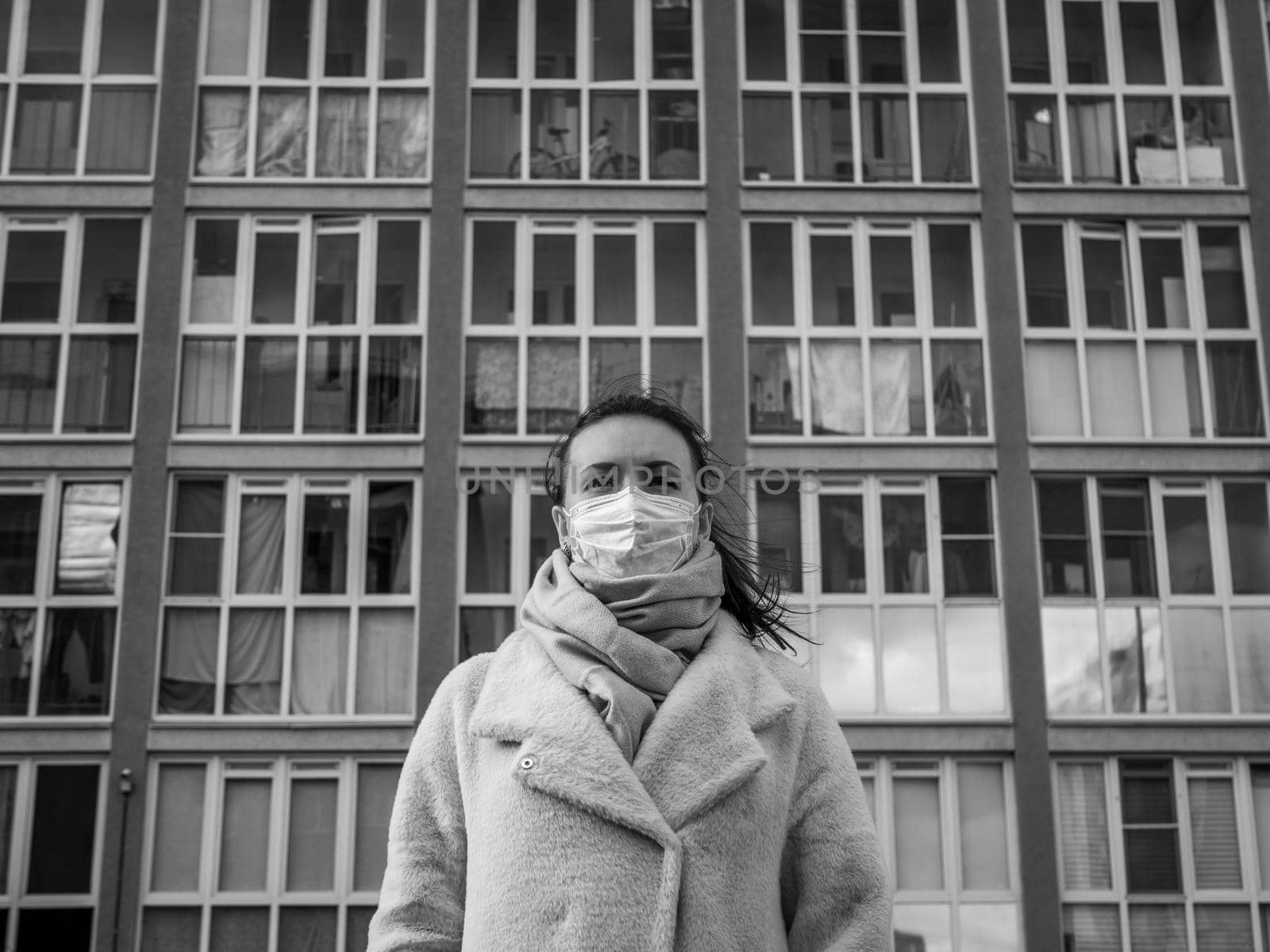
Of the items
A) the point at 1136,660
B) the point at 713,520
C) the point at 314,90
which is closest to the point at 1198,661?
the point at 1136,660

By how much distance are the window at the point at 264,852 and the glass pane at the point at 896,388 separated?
6.95 m

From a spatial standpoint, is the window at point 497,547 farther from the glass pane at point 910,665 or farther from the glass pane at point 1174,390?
the glass pane at point 1174,390

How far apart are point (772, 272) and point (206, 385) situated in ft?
22.6

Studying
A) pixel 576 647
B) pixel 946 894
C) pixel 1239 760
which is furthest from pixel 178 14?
pixel 576 647

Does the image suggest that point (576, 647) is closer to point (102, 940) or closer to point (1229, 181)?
point (102, 940)

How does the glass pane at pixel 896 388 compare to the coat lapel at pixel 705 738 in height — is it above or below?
above

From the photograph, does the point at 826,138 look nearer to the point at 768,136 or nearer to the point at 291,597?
the point at 768,136

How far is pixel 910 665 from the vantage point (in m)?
17.3

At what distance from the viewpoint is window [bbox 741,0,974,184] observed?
18.6 metres

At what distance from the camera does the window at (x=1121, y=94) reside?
18719 millimetres

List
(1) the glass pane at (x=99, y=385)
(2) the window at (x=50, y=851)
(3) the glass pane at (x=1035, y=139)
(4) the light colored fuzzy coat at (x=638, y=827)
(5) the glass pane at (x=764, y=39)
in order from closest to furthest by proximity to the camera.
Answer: (4) the light colored fuzzy coat at (x=638, y=827) → (2) the window at (x=50, y=851) → (1) the glass pane at (x=99, y=385) → (3) the glass pane at (x=1035, y=139) → (5) the glass pane at (x=764, y=39)

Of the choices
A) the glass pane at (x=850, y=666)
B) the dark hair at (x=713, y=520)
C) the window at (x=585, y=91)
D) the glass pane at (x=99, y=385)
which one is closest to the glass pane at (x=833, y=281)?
the window at (x=585, y=91)

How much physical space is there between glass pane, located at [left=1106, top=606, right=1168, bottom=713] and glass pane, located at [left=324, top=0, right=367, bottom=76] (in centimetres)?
1124

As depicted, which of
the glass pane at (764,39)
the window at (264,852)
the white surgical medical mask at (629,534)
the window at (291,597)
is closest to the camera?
the white surgical medical mask at (629,534)
